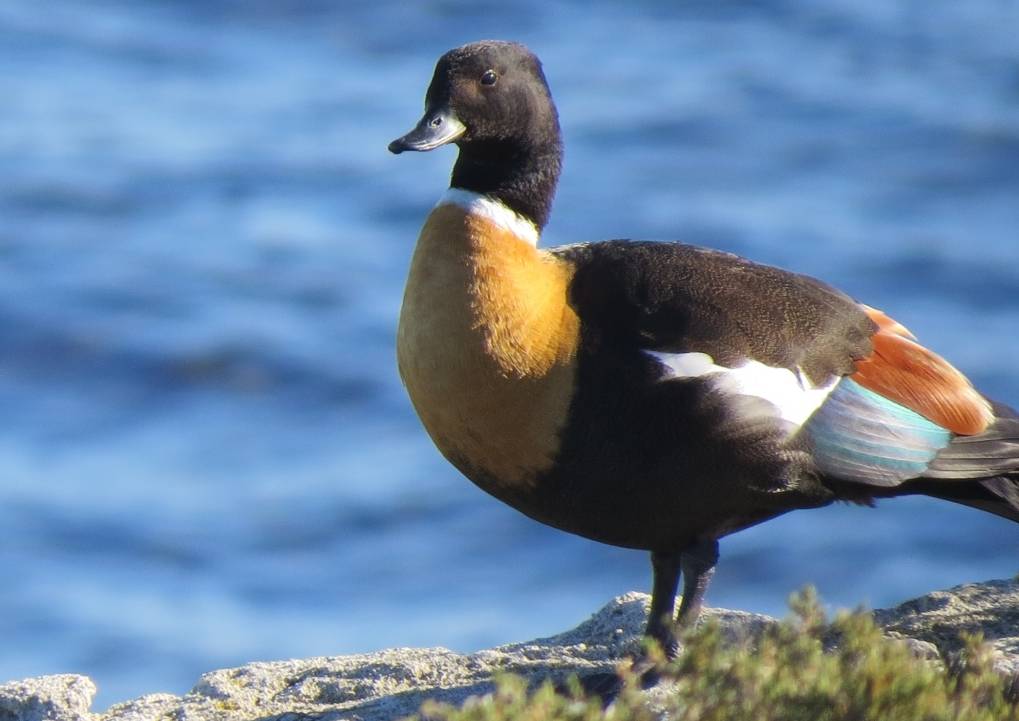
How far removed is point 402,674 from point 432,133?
1444mm

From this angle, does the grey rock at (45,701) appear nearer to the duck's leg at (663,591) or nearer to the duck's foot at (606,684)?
the duck's foot at (606,684)

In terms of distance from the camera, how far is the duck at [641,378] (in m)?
4.78

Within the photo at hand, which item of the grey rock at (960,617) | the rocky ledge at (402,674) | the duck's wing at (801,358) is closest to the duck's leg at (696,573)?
the rocky ledge at (402,674)

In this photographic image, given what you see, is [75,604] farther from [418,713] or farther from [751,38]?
[751,38]

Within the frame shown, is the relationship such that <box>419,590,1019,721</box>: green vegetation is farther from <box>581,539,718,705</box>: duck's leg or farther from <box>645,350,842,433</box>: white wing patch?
<box>581,539,718,705</box>: duck's leg

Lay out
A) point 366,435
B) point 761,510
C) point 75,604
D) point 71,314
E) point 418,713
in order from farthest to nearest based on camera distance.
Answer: point 71,314 < point 366,435 < point 75,604 < point 761,510 < point 418,713

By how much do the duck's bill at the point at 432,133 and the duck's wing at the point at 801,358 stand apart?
0.45 meters

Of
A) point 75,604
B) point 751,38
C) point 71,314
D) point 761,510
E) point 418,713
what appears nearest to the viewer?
point 418,713

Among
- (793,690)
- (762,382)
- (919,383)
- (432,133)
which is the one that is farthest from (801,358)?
(793,690)

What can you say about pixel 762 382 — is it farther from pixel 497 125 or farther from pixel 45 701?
pixel 45 701

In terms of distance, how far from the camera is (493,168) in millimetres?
5246

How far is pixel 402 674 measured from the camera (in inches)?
203

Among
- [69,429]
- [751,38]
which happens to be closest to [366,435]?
[69,429]

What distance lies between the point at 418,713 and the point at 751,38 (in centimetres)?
1020
